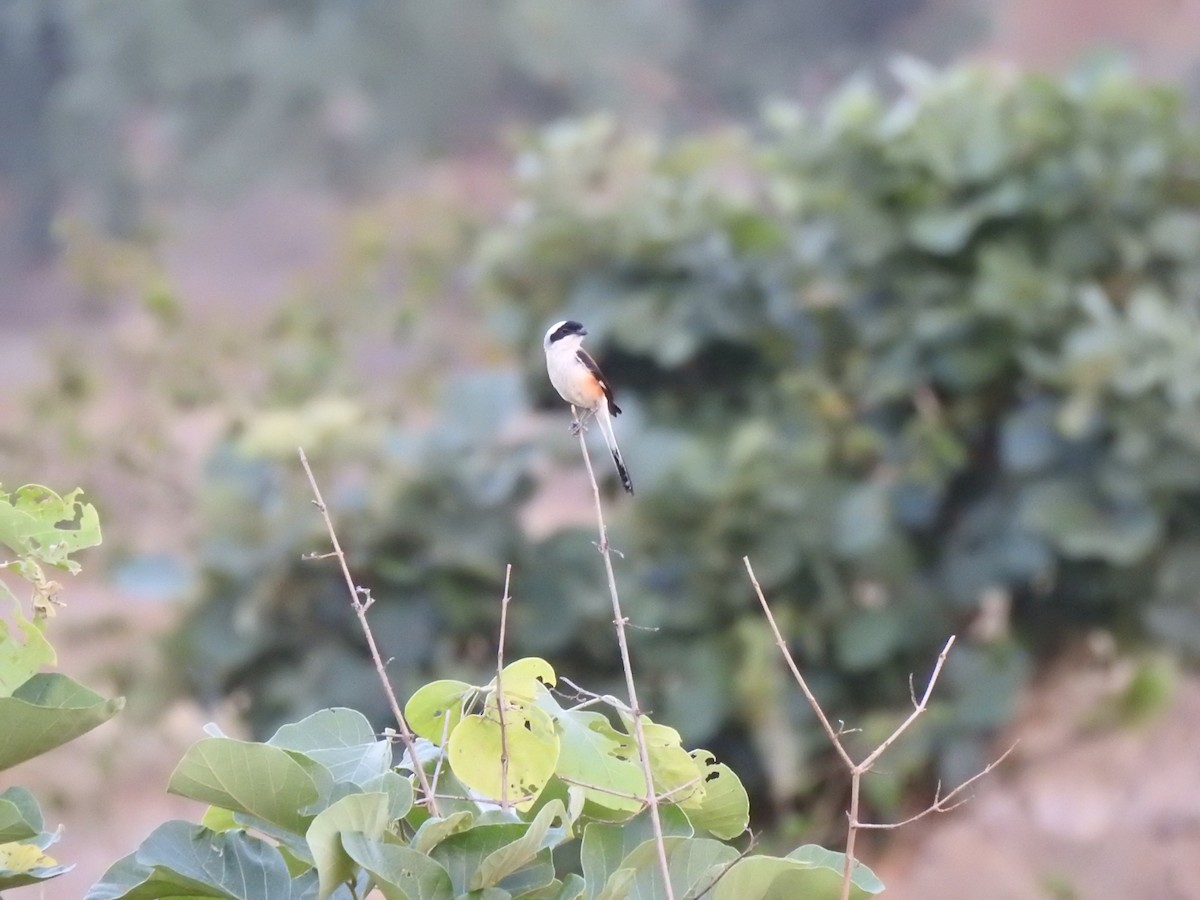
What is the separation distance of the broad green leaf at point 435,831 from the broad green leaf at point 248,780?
0.18 ft

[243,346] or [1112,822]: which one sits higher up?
[243,346]

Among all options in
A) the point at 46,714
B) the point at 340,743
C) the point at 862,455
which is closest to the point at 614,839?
the point at 340,743

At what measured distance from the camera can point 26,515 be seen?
2.31 ft

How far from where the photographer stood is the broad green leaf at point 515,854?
60cm

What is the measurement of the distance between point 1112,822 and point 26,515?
254 centimetres

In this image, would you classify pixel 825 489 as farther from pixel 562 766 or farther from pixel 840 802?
pixel 562 766

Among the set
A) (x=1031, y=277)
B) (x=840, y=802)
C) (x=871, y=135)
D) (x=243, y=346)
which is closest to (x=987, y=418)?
(x=1031, y=277)

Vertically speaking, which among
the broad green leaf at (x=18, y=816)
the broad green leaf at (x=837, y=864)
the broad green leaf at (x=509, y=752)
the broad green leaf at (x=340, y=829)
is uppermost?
the broad green leaf at (x=18, y=816)

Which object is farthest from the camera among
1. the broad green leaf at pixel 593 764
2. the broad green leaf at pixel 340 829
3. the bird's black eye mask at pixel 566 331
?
the bird's black eye mask at pixel 566 331

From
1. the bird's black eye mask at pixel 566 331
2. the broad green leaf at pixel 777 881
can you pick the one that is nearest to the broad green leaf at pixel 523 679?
the broad green leaf at pixel 777 881

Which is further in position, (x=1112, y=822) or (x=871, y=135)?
(x=1112, y=822)

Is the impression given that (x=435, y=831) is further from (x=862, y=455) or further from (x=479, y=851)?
(x=862, y=455)

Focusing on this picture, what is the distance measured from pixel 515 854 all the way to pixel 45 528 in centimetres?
29

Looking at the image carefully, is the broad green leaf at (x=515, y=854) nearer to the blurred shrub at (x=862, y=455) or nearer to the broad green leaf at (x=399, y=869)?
the broad green leaf at (x=399, y=869)
